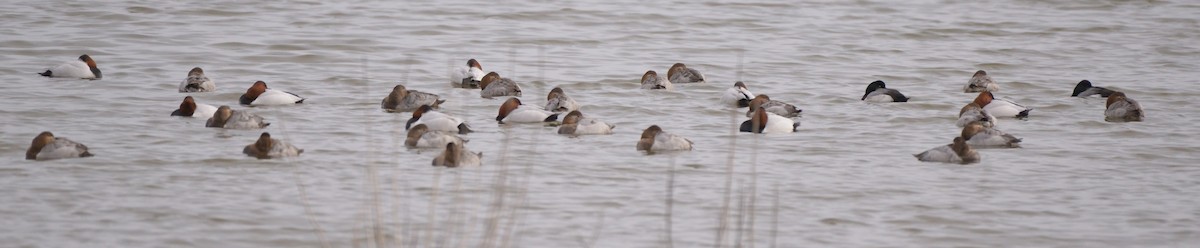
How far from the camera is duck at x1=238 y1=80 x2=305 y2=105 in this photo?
18.3 metres

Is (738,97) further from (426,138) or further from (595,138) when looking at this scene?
(426,138)

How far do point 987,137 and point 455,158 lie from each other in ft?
17.1

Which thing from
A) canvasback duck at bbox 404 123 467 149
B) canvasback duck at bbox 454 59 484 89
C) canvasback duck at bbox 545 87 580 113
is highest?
canvasback duck at bbox 404 123 467 149

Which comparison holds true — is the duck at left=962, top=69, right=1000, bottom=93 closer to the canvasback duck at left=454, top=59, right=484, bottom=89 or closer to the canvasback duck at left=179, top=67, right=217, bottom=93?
the canvasback duck at left=454, top=59, right=484, bottom=89

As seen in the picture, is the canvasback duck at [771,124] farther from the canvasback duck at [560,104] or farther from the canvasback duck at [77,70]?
the canvasback duck at [77,70]

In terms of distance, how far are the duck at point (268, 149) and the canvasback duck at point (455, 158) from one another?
1.30 metres

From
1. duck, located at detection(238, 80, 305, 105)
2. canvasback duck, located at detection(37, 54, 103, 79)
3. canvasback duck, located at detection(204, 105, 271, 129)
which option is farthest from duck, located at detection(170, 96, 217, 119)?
canvasback duck, located at detection(37, 54, 103, 79)

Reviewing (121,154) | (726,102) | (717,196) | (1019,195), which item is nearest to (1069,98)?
(726,102)

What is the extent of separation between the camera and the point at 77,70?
799 inches

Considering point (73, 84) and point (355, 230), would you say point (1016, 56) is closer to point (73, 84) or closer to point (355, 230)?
point (73, 84)

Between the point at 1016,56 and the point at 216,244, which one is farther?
the point at 1016,56

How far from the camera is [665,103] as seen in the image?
1950cm

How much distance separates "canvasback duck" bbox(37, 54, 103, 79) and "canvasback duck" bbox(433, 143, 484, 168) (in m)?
7.89

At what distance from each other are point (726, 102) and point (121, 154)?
7274mm
